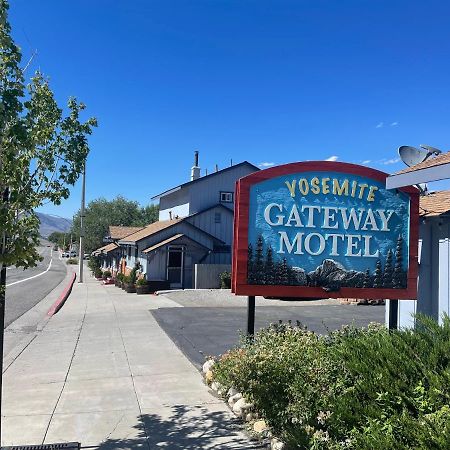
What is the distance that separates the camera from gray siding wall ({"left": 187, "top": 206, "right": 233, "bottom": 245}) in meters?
28.4

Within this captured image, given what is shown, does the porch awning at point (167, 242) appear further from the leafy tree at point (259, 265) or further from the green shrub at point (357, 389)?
the green shrub at point (357, 389)

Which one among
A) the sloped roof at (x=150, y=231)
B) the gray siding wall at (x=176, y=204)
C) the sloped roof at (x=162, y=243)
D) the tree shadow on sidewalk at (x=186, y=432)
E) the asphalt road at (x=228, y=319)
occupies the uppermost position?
the gray siding wall at (x=176, y=204)

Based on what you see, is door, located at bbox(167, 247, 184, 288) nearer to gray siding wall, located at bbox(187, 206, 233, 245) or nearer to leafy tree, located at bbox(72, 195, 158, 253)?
gray siding wall, located at bbox(187, 206, 233, 245)

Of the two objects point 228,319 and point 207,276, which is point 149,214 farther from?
point 228,319

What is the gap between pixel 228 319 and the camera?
15.9 meters

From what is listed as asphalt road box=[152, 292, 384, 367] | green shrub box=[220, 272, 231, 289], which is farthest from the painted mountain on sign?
green shrub box=[220, 272, 231, 289]

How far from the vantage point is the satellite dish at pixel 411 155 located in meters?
7.84

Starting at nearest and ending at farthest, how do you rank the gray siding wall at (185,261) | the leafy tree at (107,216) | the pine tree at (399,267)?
the pine tree at (399,267) → the gray siding wall at (185,261) → the leafy tree at (107,216)

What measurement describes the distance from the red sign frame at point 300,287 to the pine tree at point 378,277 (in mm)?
73

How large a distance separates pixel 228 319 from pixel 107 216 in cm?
5795

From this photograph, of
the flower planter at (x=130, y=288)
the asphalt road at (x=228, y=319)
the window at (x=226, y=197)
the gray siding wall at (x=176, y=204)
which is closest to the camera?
the asphalt road at (x=228, y=319)

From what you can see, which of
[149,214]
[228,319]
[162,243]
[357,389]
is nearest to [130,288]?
[162,243]

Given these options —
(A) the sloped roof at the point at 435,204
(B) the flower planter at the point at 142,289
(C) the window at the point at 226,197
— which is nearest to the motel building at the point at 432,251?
(A) the sloped roof at the point at 435,204

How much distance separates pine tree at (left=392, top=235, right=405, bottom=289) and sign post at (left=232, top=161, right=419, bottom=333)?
14mm
